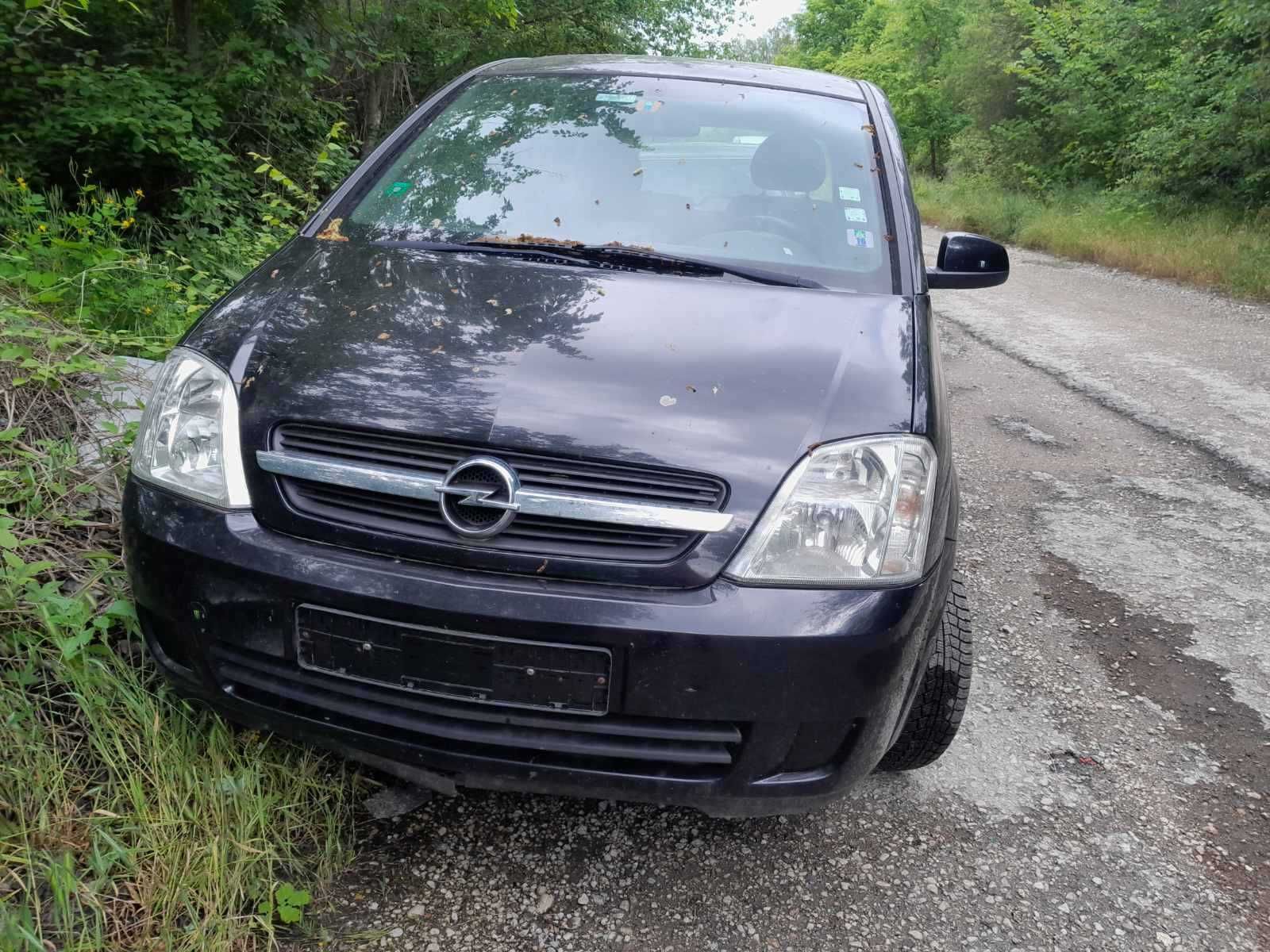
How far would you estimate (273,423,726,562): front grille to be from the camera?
1561 millimetres

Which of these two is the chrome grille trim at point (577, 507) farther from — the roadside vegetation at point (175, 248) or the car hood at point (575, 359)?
the roadside vegetation at point (175, 248)

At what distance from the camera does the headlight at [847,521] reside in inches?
61.7

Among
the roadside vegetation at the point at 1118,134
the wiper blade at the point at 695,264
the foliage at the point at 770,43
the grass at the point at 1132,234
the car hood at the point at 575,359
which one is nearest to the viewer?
the car hood at the point at 575,359

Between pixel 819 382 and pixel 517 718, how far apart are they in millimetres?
825

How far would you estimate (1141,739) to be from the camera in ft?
8.09

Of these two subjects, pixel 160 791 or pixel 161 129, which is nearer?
pixel 160 791

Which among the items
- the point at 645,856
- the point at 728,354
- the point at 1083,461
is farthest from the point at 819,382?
the point at 1083,461

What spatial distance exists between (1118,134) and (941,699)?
63.5 ft

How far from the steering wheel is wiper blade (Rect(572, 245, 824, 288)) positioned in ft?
0.74

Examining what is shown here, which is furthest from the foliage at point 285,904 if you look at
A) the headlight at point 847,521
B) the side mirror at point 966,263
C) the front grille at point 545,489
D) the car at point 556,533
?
the side mirror at point 966,263

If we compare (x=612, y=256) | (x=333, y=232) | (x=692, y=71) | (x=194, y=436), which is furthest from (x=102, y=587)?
(x=692, y=71)

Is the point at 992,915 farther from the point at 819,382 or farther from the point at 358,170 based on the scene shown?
the point at 358,170

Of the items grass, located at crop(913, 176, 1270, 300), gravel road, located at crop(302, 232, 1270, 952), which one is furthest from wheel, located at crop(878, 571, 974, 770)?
grass, located at crop(913, 176, 1270, 300)

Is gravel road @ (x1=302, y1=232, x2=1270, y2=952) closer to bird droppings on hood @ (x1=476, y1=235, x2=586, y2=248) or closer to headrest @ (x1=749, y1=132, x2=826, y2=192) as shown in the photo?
bird droppings on hood @ (x1=476, y1=235, x2=586, y2=248)
